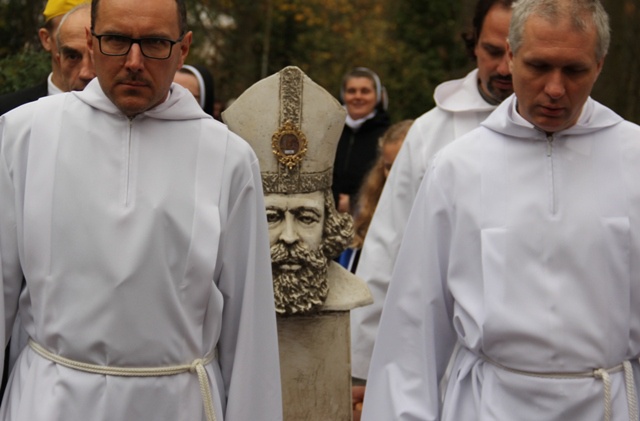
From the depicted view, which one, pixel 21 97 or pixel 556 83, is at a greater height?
pixel 556 83

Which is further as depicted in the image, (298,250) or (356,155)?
(356,155)

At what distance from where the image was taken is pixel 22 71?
8.43 metres

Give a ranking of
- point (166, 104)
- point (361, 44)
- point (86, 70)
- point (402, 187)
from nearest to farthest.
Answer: point (166, 104) → point (86, 70) → point (402, 187) → point (361, 44)

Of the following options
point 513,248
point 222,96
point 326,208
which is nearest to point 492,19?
point 326,208

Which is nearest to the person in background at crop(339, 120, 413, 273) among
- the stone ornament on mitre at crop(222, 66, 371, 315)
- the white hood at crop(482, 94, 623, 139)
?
the stone ornament on mitre at crop(222, 66, 371, 315)

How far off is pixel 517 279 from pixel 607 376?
43cm

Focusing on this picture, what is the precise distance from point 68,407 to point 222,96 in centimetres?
1503

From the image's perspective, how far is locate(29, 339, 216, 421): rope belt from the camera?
468cm

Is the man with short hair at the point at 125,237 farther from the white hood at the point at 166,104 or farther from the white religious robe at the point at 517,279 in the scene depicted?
the white religious robe at the point at 517,279

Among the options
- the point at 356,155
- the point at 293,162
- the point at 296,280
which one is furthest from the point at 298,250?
the point at 356,155

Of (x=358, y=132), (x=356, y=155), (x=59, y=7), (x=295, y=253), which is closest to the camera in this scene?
(x=295, y=253)

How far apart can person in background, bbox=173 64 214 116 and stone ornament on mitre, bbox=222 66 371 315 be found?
155 cm

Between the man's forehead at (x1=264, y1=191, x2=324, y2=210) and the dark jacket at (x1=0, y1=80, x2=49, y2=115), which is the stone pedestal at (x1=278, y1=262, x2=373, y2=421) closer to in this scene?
the man's forehead at (x1=264, y1=191, x2=324, y2=210)

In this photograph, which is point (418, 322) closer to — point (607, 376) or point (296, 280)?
point (607, 376)
